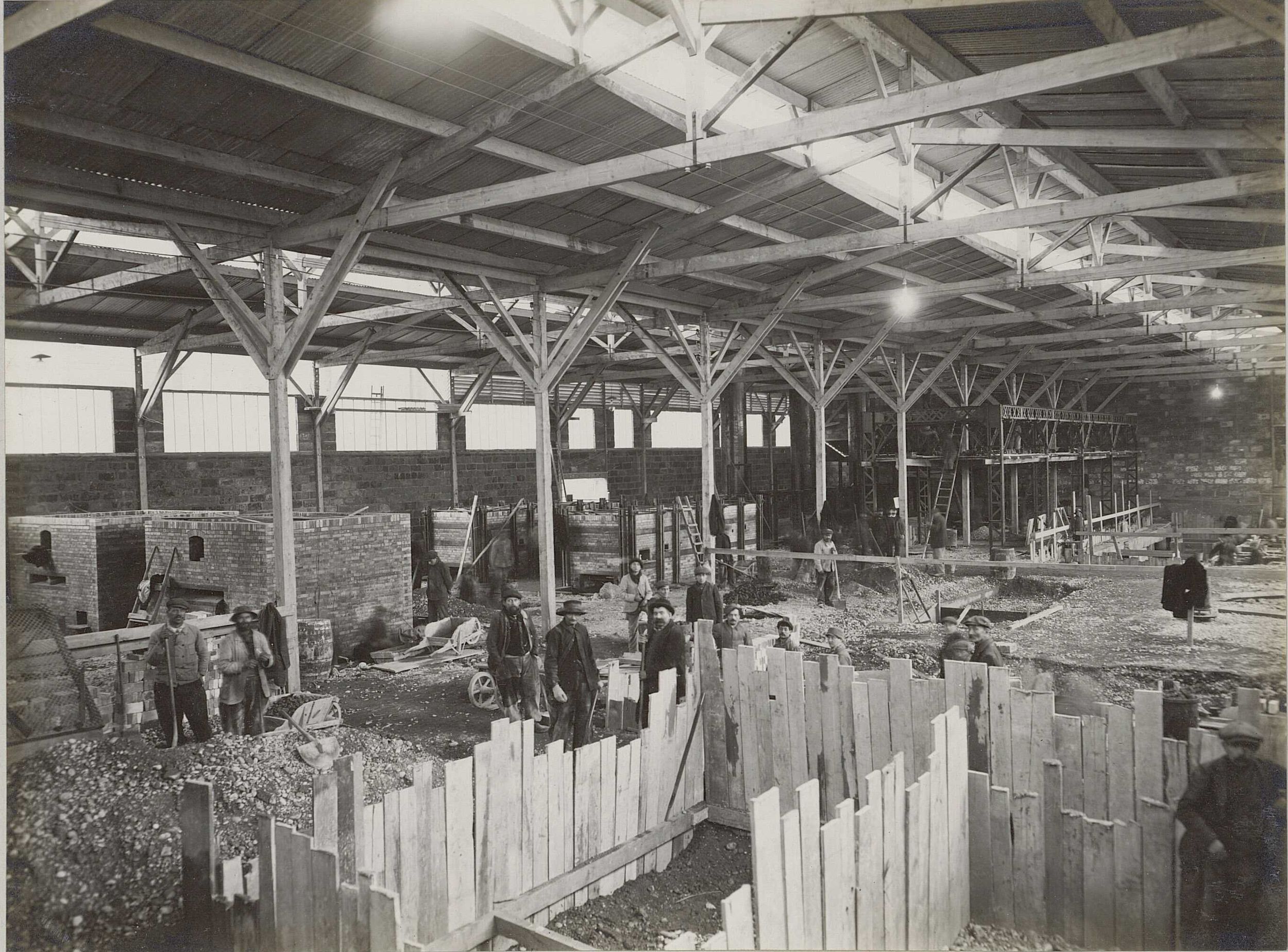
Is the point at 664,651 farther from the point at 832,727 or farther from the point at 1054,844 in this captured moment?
the point at 1054,844

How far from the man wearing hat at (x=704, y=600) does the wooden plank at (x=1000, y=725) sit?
5.09 metres

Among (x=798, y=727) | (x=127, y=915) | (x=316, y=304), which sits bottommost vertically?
(x=127, y=915)

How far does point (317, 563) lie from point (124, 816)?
6.03 metres

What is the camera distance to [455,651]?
1254cm

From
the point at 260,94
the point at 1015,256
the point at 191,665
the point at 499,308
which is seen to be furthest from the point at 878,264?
the point at 191,665

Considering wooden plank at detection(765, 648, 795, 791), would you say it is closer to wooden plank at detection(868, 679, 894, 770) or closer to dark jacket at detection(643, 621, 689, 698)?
wooden plank at detection(868, 679, 894, 770)

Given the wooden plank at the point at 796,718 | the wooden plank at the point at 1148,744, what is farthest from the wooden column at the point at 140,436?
the wooden plank at the point at 1148,744

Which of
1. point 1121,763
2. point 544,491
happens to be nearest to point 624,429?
point 544,491

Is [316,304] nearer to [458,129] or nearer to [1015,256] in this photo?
[458,129]

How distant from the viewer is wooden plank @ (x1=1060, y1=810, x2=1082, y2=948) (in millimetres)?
5125

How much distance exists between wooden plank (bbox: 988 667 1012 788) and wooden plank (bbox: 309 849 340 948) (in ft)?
13.4

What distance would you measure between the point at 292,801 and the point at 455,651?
5529 millimetres

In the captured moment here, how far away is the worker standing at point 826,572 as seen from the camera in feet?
50.6

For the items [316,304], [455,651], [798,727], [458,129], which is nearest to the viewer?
[798,727]
